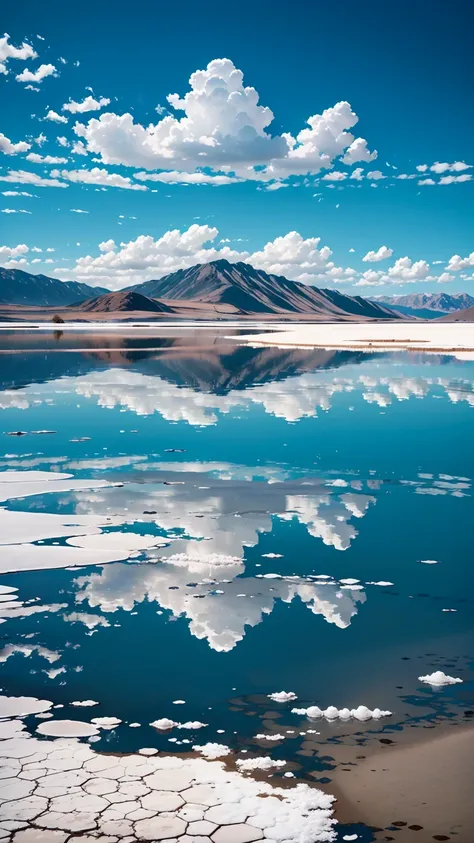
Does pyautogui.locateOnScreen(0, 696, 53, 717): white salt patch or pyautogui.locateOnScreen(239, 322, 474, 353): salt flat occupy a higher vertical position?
pyautogui.locateOnScreen(239, 322, 474, 353): salt flat

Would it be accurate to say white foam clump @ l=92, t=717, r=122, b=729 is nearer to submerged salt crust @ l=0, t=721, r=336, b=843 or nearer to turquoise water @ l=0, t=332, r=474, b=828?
turquoise water @ l=0, t=332, r=474, b=828

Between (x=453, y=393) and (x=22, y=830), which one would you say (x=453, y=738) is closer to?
(x=22, y=830)

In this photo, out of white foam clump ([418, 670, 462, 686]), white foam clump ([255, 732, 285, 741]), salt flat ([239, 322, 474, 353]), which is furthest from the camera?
salt flat ([239, 322, 474, 353])

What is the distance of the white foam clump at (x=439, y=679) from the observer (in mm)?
8406

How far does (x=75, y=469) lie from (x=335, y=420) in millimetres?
10983

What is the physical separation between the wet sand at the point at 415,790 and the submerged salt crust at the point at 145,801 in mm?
Result: 303

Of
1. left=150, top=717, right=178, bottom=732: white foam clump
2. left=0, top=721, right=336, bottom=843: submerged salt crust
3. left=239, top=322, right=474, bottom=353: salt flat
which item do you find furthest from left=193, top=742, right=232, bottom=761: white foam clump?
left=239, top=322, right=474, bottom=353: salt flat

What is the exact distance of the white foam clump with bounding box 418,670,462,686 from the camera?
8.41m

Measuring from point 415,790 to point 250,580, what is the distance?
5163 mm

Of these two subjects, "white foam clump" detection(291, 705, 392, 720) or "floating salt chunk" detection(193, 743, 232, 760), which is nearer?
"floating salt chunk" detection(193, 743, 232, 760)

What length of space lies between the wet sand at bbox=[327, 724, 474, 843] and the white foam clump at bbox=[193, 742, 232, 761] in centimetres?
106

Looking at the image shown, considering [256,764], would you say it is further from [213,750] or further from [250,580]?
[250,580]

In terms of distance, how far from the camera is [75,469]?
63.4ft

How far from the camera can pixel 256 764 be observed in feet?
22.8
